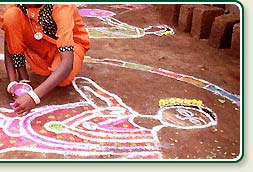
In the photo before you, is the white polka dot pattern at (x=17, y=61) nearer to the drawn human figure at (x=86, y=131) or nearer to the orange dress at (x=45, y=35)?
the orange dress at (x=45, y=35)

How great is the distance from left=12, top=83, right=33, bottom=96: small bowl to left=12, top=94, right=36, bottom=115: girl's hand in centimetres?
3

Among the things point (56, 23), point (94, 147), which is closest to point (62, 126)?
point (94, 147)

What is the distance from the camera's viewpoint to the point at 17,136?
1.01 m

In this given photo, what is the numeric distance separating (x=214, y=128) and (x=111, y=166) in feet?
0.65

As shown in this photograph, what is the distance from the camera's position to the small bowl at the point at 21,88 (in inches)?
42.7

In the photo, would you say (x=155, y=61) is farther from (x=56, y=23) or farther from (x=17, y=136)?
(x=17, y=136)

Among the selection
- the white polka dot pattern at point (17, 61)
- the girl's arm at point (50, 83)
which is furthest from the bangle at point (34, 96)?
the white polka dot pattern at point (17, 61)

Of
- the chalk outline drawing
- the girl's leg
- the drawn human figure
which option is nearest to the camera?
the drawn human figure

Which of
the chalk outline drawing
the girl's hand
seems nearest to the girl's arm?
the girl's hand

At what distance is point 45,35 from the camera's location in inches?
44.6

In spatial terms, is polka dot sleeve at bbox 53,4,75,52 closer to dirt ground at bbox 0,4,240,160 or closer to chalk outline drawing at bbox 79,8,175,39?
dirt ground at bbox 0,4,240,160

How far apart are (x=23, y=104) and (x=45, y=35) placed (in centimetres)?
15

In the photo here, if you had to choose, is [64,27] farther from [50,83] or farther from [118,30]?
[118,30]

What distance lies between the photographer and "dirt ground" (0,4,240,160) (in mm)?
1005
